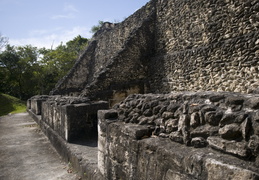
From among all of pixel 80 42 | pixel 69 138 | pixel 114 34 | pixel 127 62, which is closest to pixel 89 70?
pixel 114 34

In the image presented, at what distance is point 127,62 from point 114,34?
5198 millimetres

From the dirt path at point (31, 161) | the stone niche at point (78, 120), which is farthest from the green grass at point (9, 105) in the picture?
the stone niche at point (78, 120)

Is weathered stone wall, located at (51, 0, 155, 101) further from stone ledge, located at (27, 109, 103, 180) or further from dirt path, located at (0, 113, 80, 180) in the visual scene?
stone ledge, located at (27, 109, 103, 180)

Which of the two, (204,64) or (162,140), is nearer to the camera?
(162,140)

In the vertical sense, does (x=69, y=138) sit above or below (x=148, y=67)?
below

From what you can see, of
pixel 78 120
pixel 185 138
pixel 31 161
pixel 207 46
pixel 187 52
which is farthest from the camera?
pixel 187 52

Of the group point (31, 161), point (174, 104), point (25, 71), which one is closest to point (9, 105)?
point (25, 71)

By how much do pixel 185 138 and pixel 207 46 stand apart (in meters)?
5.11

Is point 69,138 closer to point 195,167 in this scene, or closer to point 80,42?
point 195,167

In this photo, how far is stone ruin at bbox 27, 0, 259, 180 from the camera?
4.59 ft

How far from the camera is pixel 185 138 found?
170 cm

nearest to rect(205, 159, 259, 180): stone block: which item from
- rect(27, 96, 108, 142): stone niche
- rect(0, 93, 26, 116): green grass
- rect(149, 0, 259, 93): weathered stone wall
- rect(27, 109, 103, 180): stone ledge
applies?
rect(27, 109, 103, 180): stone ledge

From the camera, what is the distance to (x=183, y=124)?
5.72 feet

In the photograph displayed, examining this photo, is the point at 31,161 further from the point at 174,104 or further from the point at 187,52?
the point at 187,52
